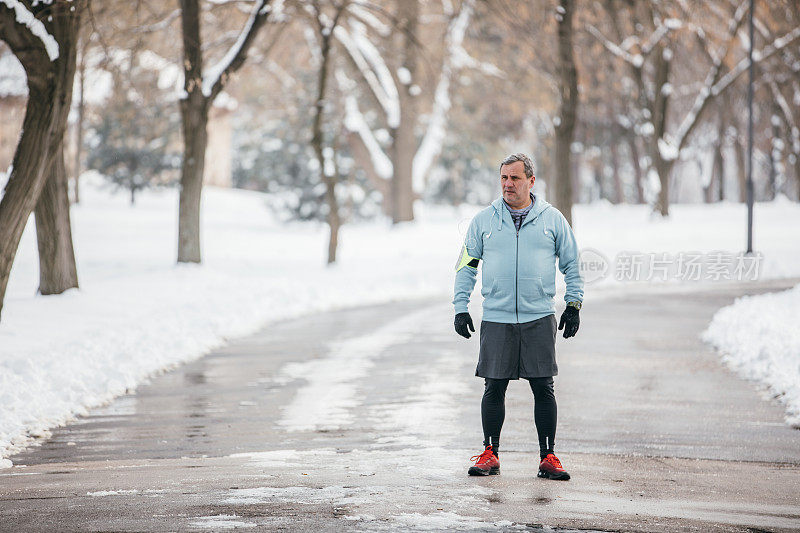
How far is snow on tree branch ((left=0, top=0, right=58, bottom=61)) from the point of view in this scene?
509 inches

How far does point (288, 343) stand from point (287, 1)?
11163 mm

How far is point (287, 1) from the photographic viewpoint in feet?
78.4

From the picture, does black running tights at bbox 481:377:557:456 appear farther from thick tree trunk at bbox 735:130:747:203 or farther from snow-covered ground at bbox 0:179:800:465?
thick tree trunk at bbox 735:130:747:203

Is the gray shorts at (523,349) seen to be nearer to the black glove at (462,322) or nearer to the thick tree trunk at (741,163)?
the black glove at (462,322)

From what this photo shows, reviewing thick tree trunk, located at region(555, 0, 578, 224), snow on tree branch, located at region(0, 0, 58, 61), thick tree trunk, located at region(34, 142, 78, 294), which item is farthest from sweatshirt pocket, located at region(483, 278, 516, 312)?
thick tree trunk, located at region(555, 0, 578, 224)

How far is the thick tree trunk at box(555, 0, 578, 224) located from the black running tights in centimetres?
2184

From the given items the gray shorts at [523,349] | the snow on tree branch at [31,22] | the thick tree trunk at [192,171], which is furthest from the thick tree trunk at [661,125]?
the gray shorts at [523,349]

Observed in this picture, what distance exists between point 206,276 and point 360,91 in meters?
25.1

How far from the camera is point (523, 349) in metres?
6.64

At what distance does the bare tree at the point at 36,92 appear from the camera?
13.0 meters

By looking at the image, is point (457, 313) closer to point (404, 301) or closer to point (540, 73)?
point (404, 301)

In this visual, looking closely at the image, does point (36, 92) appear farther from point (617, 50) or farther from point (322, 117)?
point (617, 50)

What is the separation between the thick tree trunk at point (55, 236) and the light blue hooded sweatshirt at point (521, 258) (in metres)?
13.5

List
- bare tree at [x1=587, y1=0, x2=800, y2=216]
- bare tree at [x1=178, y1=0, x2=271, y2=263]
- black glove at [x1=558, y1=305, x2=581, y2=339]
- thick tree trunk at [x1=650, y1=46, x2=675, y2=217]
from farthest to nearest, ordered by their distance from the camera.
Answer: thick tree trunk at [x1=650, y1=46, x2=675, y2=217]
bare tree at [x1=587, y1=0, x2=800, y2=216]
bare tree at [x1=178, y1=0, x2=271, y2=263]
black glove at [x1=558, y1=305, x2=581, y2=339]
